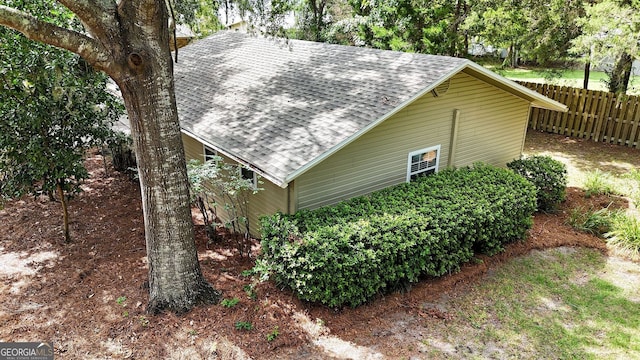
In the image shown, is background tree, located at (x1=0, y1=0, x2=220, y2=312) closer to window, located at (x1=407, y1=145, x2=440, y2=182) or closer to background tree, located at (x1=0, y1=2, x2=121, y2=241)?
background tree, located at (x1=0, y1=2, x2=121, y2=241)

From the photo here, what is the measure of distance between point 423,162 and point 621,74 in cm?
1013

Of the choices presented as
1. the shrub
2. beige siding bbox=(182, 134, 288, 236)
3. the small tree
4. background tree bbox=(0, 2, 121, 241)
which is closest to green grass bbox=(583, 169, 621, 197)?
the shrub

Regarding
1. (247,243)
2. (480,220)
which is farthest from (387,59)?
(247,243)

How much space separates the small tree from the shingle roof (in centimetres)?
42

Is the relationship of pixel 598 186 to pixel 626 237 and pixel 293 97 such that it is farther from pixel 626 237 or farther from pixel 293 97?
pixel 293 97

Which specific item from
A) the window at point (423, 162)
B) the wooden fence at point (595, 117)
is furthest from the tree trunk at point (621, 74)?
the window at point (423, 162)

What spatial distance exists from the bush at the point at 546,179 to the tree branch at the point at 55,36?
957cm

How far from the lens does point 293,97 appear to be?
9.73 metres

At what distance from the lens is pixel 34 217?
10242 millimetres

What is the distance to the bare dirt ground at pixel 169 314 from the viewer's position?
240 inches

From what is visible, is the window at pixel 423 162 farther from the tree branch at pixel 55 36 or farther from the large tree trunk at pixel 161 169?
the tree branch at pixel 55 36

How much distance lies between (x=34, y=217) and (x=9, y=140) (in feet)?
10.0

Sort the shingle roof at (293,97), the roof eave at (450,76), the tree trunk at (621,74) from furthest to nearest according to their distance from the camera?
1. the tree trunk at (621,74)
2. the shingle roof at (293,97)
3. the roof eave at (450,76)

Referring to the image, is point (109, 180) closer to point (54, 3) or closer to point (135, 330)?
Result: point (54, 3)
